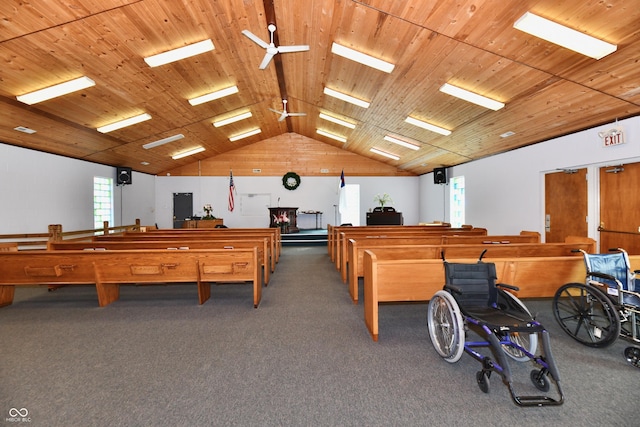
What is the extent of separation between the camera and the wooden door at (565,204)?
17.4ft

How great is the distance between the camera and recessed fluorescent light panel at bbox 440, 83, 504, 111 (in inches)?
201

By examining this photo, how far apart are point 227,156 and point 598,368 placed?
11.7 m

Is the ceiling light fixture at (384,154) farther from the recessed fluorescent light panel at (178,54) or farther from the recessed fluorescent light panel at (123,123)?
the recessed fluorescent light panel at (178,54)

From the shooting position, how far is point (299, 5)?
13.7 feet

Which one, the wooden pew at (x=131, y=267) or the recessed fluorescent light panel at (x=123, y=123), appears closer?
the wooden pew at (x=131, y=267)

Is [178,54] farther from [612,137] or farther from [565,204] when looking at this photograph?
[565,204]

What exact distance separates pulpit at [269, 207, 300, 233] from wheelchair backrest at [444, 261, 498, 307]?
8725 millimetres

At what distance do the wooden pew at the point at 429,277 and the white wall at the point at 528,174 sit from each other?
2173 millimetres

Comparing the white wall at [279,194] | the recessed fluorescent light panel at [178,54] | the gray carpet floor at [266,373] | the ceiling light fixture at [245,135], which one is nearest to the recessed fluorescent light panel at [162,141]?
the ceiling light fixture at [245,135]

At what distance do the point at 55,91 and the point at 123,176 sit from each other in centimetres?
504

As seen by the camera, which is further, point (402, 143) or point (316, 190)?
point (316, 190)

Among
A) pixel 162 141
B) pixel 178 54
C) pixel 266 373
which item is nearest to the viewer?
pixel 266 373

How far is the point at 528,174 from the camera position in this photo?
21.3 feet

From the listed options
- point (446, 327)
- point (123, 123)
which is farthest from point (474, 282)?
point (123, 123)
